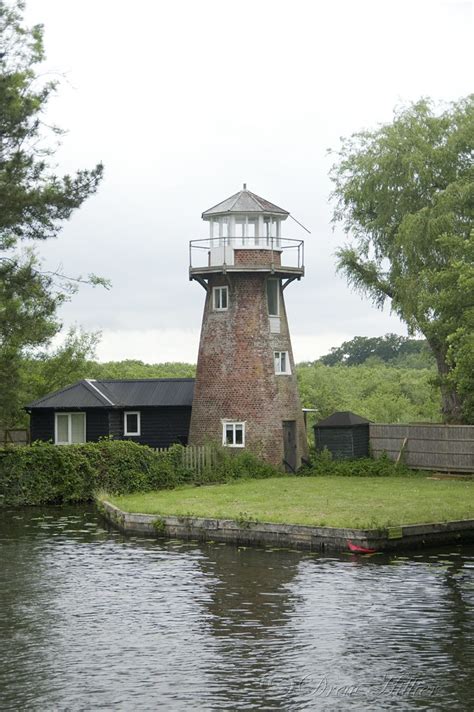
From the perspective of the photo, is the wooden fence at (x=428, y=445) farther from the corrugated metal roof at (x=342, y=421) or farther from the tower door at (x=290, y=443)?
the tower door at (x=290, y=443)

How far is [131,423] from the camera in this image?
47094mm

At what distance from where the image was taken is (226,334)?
147 ft

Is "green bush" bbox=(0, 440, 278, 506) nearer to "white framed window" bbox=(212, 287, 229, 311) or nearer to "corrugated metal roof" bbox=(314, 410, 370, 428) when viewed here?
"white framed window" bbox=(212, 287, 229, 311)

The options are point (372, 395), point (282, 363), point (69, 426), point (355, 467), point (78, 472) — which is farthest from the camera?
point (372, 395)

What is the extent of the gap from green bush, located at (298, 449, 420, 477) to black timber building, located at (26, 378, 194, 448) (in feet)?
19.3

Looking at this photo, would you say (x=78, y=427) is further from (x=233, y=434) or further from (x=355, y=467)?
(x=355, y=467)

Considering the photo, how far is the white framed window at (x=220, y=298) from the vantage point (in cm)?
4500

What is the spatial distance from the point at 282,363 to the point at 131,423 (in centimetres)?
699

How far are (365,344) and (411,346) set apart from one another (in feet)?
18.1

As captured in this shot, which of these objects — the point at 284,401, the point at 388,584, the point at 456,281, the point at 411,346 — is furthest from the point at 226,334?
the point at 411,346

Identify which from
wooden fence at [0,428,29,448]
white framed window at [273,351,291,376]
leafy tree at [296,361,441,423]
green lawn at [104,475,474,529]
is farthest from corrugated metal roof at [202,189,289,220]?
leafy tree at [296,361,441,423]

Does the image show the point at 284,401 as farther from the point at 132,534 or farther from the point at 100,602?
the point at 100,602

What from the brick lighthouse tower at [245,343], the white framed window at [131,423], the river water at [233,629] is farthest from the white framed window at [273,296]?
the river water at [233,629]

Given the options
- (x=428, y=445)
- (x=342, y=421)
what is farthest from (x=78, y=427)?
(x=428, y=445)
